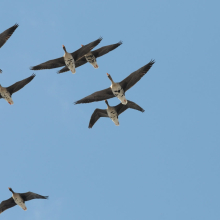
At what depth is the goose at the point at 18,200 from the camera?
5753 cm

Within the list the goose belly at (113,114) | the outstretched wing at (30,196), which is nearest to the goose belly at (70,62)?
the goose belly at (113,114)

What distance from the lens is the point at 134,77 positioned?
2023 inches

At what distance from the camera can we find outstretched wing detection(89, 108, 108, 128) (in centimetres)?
5861

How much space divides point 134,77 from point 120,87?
65.8 inches

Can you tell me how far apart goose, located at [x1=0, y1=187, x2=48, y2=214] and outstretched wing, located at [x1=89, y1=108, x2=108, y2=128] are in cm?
972

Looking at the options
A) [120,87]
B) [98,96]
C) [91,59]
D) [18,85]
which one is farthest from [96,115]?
[18,85]

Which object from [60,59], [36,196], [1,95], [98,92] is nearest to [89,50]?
[60,59]

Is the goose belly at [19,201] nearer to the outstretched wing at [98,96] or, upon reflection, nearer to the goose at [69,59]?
the outstretched wing at [98,96]

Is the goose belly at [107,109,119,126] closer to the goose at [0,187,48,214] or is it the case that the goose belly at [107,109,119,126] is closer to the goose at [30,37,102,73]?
the goose at [30,37,102,73]

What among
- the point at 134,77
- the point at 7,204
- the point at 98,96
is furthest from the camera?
the point at 7,204

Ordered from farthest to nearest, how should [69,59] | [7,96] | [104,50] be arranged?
[104,50]
[7,96]
[69,59]

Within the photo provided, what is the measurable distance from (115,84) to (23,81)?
12.2 m

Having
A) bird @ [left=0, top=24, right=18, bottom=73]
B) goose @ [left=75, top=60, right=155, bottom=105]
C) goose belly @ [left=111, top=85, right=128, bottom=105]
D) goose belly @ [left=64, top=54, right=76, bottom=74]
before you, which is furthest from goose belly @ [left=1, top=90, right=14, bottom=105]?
goose belly @ [left=111, top=85, right=128, bottom=105]

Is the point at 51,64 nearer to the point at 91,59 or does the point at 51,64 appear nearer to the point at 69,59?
the point at 69,59
